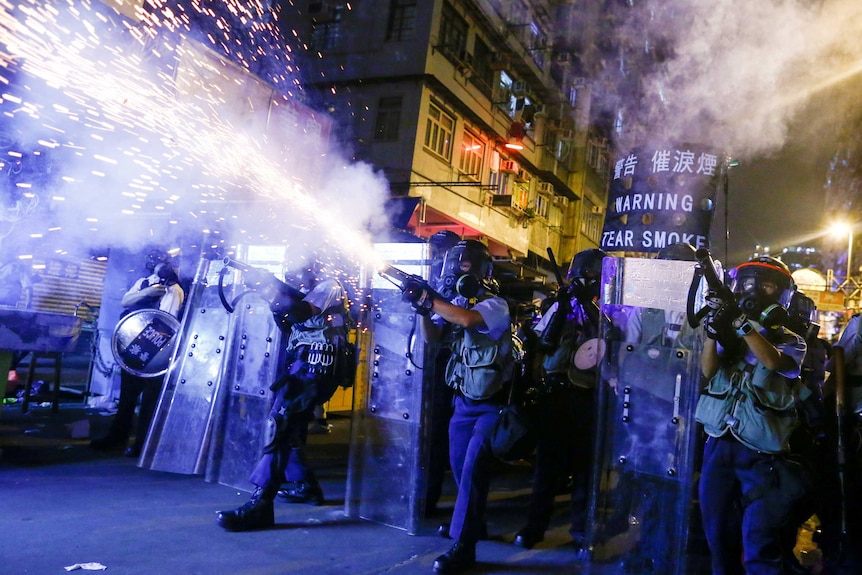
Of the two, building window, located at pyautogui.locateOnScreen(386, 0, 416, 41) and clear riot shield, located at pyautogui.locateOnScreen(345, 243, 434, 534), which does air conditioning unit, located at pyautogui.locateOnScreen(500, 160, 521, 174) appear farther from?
clear riot shield, located at pyautogui.locateOnScreen(345, 243, 434, 534)

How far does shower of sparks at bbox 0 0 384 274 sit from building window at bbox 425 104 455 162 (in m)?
7.74

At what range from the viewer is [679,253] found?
15.6 feet

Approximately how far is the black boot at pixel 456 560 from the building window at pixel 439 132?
16.4 m

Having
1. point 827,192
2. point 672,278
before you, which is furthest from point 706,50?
point 827,192

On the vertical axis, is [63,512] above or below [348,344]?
below

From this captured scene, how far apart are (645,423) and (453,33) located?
18678 millimetres

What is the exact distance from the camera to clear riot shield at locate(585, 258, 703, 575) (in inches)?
161

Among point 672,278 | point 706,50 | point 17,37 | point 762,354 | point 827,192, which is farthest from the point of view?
point 827,192

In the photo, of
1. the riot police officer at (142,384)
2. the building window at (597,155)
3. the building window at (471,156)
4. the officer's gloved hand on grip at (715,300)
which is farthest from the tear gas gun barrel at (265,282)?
the building window at (597,155)

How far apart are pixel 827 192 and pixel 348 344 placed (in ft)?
224

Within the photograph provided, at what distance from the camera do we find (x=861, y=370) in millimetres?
4496

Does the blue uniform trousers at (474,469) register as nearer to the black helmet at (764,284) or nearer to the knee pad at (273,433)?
the knee pad at (273,433)

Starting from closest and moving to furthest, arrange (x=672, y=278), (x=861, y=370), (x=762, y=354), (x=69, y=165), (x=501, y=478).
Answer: (x=762, y=354)
(x=672, y=278)
(x=861, y=370)
(x=501, y=478)
(x=69, y=165)

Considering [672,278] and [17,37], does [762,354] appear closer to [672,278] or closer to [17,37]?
[672,278]
